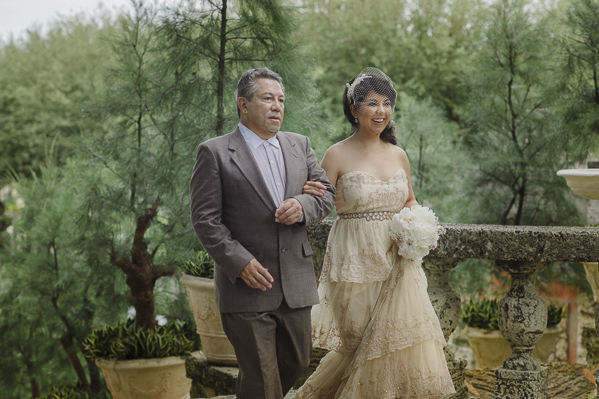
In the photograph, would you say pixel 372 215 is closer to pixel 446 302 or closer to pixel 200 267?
pixel 446 302

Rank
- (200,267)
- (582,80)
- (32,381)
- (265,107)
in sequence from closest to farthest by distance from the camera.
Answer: (265,107)
(200,267)
(582,80)
(32,381)

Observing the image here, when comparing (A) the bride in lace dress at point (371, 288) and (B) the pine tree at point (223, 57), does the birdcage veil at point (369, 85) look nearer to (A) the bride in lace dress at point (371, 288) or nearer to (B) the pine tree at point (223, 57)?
(A) the bride in lace dress at point (371, 288)

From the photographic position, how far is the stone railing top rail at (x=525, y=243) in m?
2.88

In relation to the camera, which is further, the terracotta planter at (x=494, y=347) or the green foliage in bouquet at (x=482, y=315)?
the green foliage in bouquet at (x=482, y=315)

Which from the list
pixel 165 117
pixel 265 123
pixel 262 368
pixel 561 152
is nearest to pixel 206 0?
pixel 165 117

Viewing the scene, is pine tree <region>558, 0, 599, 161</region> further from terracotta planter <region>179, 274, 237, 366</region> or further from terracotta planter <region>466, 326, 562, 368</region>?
terracotta planter <region>179, 274, 237, 366</region>

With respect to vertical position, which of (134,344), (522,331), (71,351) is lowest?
(71,351)

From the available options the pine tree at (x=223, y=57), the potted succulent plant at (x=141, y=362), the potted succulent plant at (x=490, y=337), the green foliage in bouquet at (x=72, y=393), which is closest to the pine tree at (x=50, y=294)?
the green foliage in bouquet at (x=72, y=393)

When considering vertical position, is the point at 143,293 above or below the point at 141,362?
above

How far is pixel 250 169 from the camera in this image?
2549mm

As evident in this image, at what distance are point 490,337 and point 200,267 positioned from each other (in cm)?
383

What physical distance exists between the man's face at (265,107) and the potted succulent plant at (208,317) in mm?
2001

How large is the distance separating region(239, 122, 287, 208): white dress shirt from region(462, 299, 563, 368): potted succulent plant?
4848 millimetres

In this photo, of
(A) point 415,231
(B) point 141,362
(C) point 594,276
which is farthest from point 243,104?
(B) point 141,362
